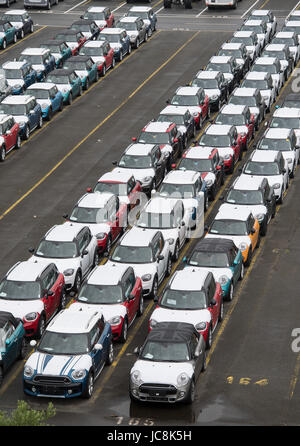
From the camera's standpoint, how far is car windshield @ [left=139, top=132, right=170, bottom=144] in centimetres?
4759

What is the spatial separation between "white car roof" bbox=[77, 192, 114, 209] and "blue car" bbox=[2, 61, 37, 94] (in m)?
18.0

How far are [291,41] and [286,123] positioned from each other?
15.7 m

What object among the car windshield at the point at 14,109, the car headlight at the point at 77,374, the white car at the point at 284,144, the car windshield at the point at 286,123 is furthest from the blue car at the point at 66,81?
the car headlight at the point at 77,374

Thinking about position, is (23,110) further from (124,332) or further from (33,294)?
(124,332)

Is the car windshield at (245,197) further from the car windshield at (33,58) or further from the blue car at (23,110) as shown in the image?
the car windshield at (33,58)

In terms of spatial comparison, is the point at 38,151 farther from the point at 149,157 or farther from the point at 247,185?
the point at 247,185

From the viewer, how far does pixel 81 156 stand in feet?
163

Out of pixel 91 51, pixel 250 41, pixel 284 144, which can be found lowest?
pixel 250 41

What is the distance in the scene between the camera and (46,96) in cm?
5475

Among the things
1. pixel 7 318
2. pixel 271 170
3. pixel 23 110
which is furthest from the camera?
pixel 23 110

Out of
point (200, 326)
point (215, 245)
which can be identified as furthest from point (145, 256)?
point (200, 326)

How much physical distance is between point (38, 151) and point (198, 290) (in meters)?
19.4

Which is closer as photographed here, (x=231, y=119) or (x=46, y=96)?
(x=231, y=119)

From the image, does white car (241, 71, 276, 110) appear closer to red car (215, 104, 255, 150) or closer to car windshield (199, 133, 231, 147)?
red car (215, 104, 255, 150)
